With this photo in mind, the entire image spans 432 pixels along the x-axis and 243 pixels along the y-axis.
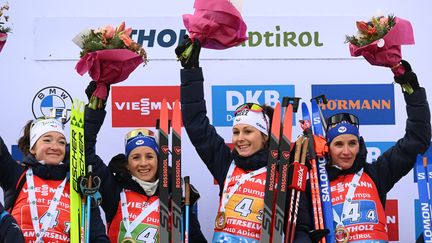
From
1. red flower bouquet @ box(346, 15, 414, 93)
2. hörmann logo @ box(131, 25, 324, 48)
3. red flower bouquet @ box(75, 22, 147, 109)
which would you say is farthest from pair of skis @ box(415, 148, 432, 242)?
red flower bouquet @ box(75, 22, 147, 109)

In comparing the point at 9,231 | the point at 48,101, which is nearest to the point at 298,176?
the point at 9,231

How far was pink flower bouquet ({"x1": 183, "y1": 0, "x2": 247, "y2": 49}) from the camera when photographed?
542 centimetres

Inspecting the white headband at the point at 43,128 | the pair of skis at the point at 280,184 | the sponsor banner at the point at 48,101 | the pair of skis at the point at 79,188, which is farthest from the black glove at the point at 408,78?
the sponsor banner at the point at 48,101

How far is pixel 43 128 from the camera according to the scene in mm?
5598

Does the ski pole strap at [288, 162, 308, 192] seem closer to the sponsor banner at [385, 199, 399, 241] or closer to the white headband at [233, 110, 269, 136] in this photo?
the white headband at [233, 110, 269, 136]

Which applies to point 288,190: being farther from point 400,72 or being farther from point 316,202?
point 400,72

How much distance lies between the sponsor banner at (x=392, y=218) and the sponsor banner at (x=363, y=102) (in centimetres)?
57

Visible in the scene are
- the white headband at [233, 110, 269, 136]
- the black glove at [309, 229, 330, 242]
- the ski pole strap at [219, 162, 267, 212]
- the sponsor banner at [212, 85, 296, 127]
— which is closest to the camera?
the black glove at [309, 229, 330, 242]

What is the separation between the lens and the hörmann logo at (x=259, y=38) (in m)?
6.29

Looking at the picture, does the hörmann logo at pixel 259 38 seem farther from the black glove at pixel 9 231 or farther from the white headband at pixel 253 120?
the black glove at pixel 9 231

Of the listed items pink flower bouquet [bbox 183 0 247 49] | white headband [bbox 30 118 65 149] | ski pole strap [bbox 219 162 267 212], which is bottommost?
ski pole strap [bbox 219 162 267 212]

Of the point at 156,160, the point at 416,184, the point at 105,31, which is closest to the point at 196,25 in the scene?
the point at 105,31

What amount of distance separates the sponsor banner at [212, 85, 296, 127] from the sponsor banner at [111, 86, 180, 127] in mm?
294

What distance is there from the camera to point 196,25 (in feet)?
17.9
